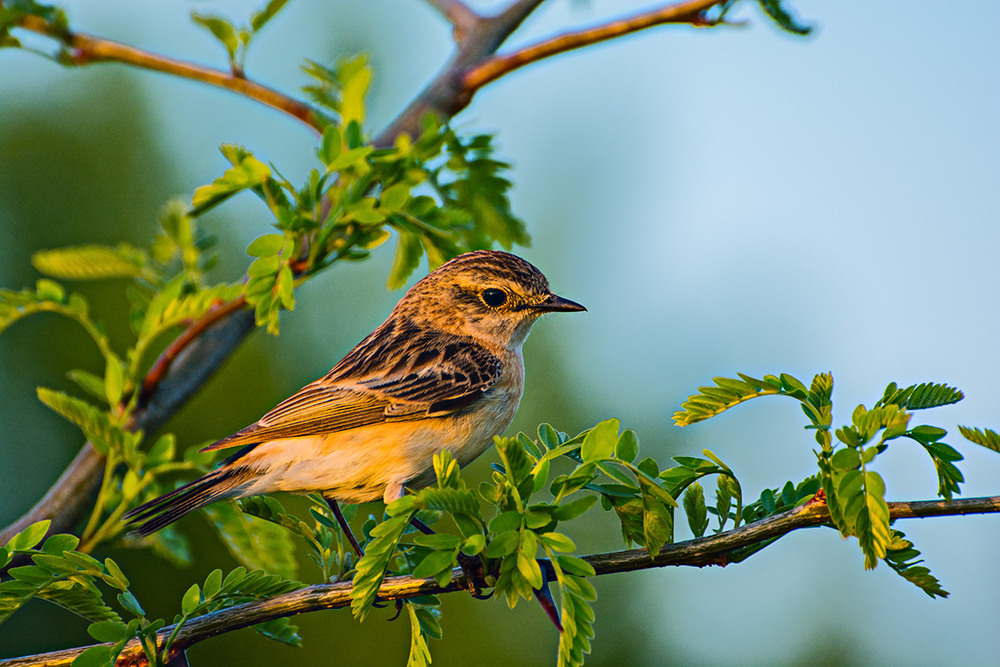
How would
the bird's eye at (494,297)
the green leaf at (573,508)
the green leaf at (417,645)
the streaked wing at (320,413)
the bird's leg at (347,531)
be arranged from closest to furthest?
the green leaf at (573,508) → the green leaf at (417,645) → the bird's leg at (347,531) → the streaked wing at (320,413) → the bird's eye at (494,297)

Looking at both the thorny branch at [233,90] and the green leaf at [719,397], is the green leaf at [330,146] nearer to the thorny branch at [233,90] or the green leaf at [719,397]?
the thorny branch at [233,90]

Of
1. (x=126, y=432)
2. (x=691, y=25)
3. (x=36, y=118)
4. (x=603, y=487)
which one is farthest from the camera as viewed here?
(x=36, y=118)

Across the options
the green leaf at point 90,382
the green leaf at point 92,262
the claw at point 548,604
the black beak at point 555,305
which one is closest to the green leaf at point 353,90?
the green leaf at point 92,262

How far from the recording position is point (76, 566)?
2.50 m

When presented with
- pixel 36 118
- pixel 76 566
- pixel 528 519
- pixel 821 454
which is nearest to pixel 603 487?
pixel 528 519

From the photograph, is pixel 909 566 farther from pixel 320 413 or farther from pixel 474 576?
pixel 320 413

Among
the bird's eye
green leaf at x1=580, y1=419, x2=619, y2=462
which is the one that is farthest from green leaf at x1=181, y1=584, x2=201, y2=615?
the bird's eye

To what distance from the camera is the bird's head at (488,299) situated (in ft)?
15.2

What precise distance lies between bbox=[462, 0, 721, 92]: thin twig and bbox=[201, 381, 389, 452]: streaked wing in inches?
57.0

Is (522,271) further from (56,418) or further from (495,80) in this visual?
(56,418)

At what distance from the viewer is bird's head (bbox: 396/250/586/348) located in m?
4.64

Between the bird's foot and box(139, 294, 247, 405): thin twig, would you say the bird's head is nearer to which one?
box(139, 294, 247, 405): thin twig

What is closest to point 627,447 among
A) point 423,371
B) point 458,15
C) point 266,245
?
point 266,245

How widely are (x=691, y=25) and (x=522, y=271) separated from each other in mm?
1467
